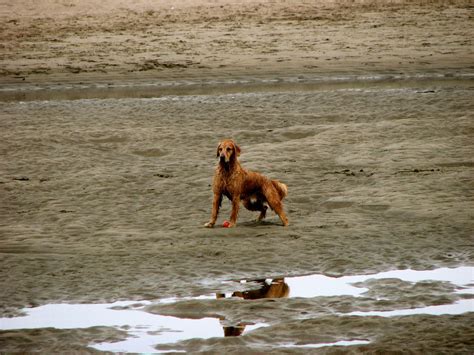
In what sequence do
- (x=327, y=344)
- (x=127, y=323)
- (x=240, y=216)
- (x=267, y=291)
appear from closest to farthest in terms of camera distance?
(x=327, y=344), (x=127, y=323), (x=267, y=291), (x=240, y=216)

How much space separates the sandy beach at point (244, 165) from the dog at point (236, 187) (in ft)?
0.85

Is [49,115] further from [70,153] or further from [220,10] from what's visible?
[220,10]

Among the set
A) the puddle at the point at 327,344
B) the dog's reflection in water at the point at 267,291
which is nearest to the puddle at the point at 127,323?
the puddle at the point at 327,344

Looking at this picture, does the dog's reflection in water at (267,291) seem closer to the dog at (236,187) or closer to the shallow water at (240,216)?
the shallow water at (240,216)

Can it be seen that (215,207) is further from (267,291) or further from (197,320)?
(197,320)

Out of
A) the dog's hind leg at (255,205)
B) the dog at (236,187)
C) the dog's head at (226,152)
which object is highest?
the dog's head at (226,152)

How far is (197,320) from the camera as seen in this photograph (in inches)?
295

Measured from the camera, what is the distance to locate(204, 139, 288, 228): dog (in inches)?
396

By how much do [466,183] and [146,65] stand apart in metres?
11.7

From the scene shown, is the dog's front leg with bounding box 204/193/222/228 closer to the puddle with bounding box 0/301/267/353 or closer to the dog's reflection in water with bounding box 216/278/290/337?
the dog's reflection in water with bounding box 216/278/290/337

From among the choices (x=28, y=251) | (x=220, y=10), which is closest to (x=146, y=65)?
(x=220, y=10)

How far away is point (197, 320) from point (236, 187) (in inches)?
113

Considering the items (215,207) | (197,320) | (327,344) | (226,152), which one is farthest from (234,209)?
(327,344)

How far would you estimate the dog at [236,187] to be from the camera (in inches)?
396
